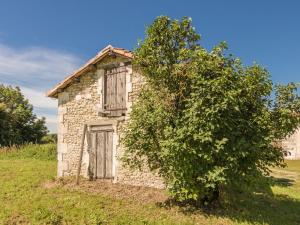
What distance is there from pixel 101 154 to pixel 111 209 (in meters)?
4.38

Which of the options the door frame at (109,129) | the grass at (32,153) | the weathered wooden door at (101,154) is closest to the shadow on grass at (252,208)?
the door frame at (109,129)

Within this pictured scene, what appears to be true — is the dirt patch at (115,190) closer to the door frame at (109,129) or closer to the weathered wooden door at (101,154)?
the weathered wooden door at (101,154)

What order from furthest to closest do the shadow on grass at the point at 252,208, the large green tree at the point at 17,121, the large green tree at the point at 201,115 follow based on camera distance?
the large green tree at the point at 17,121, the shadow on grass at the point at 252,208, the large green tree at the point at 201,115

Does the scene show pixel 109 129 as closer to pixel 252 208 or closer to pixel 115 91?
pixel 115 91

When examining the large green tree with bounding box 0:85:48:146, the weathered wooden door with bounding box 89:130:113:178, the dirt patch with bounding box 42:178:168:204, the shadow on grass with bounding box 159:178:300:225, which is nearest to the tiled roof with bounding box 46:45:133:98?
the weathered wooden door with bounding box 89:130:113:178

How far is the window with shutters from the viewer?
12891 mm

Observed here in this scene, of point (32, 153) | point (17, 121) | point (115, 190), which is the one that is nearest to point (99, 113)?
point (115, 190)

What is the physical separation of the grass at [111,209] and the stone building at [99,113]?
4.50ft

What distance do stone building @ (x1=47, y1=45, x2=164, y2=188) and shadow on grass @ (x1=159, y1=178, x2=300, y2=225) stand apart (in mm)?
2781

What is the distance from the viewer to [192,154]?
8.30m

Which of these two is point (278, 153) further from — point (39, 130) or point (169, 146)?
point (39, 130)

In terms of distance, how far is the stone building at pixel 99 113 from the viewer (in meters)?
12.6

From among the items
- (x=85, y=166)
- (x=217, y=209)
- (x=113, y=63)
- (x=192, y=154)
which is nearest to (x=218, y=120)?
(x=192, y=154)

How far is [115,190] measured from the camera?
1143 cm
